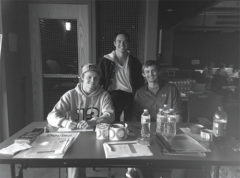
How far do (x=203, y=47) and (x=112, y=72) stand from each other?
715cm

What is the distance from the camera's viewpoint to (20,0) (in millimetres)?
2986

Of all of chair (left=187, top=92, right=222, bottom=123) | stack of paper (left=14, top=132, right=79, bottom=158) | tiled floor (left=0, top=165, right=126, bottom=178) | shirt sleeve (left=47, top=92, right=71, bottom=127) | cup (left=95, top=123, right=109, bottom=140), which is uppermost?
shirt sleeve (left=47, top=92, right=71, bottom=127)

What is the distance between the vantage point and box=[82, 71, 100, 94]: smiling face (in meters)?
1.72

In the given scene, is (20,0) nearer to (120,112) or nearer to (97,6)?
(97,6)

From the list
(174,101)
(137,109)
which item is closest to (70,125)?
(137,109)

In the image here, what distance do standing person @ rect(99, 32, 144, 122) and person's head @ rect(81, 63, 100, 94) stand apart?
570 millimetres

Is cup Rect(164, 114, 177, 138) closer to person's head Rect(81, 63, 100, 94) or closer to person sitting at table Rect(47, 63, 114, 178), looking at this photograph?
person sitting at table Rect(47, 63, 114, 178)

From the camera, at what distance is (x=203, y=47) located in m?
8.54

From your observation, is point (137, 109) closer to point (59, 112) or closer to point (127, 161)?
point (59, 112)

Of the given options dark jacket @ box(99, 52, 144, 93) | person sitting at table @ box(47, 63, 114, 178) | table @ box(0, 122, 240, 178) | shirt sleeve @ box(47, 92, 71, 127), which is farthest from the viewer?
dark jacket @ box(99, 52, 144, 93)

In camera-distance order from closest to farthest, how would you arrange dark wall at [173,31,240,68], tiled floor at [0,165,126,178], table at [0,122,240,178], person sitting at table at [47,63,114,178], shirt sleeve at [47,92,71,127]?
table at [0,122,240,178] < shirt sleeve at [47,92,71,127] < person sitting at table at [47,63,114,178] < tiled floor at [0,165,126,178] < dark wall at [173,31,240,68]

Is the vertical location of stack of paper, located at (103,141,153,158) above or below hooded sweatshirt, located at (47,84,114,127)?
below

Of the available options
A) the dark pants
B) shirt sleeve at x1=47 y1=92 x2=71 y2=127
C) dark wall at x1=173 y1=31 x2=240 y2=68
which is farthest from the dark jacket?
dark wall at x1=173 y1=31 x2=240 y2=68

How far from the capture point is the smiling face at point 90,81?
1.72m
